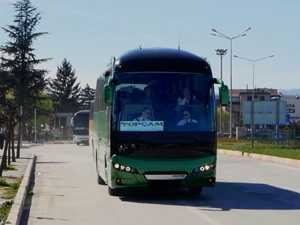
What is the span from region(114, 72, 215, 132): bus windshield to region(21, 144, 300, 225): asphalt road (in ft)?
4.73

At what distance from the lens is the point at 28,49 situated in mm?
80812

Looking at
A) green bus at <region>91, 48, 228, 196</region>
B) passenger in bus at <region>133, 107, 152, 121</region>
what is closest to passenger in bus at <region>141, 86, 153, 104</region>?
green bus at <region>91, 48, 228, 196</region>

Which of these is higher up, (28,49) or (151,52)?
(28,49)

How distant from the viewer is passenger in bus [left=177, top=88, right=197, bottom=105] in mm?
13688

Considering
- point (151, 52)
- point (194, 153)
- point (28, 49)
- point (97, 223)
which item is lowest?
point (97, 223)

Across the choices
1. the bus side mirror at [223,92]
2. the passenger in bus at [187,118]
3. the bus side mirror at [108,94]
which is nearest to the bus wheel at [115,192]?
the bus side mirror at [108,94]

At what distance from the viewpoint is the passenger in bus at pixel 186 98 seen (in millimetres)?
13688

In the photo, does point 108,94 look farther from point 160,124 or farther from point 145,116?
point 160,124

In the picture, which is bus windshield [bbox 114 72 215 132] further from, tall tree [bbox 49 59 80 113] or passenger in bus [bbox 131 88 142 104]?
tall tree [bbox 49 59 80 113]

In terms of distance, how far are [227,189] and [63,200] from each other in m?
4.17

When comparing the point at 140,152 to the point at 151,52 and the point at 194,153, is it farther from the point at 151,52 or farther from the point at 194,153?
the point at 151,52

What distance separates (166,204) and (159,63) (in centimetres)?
270

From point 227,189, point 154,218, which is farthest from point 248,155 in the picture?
point 154,218

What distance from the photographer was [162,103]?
13.6 m
